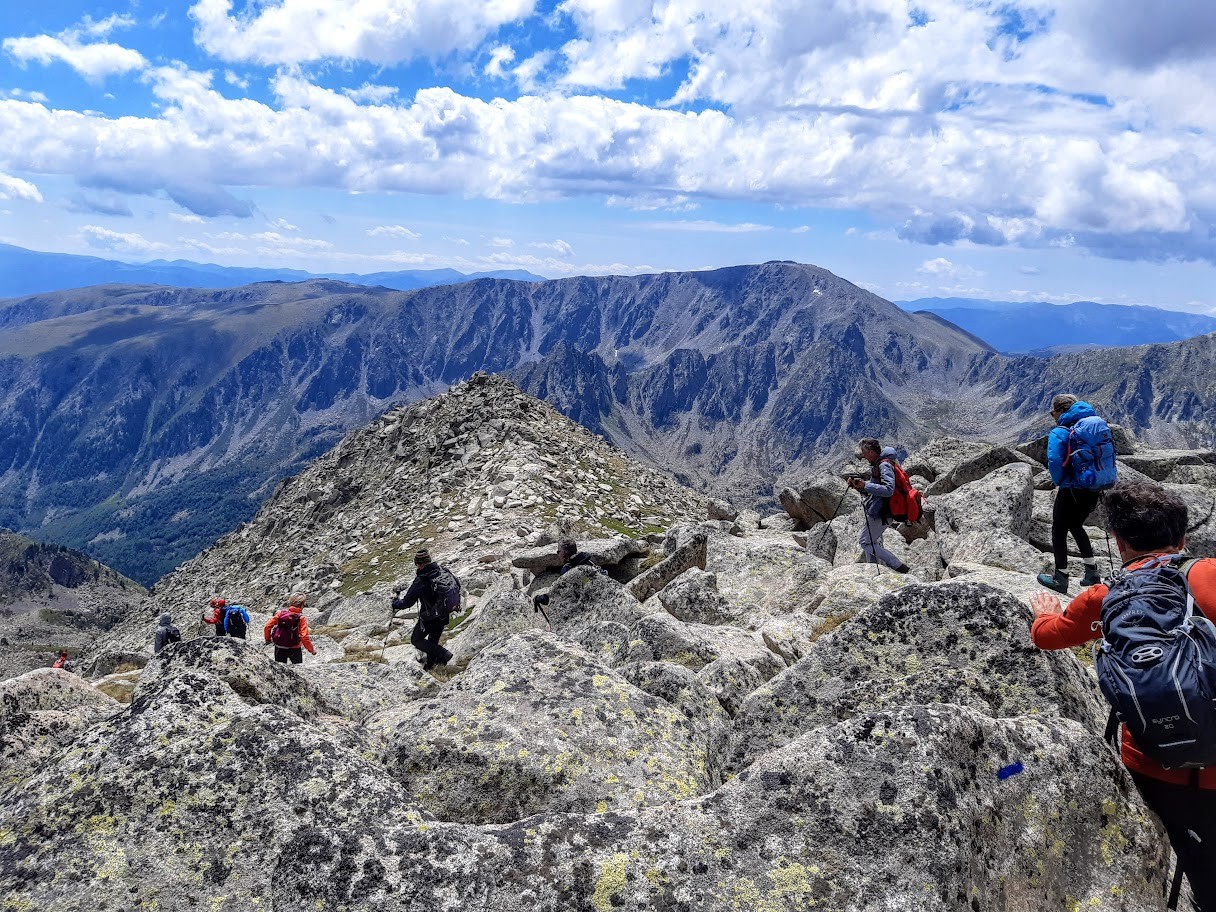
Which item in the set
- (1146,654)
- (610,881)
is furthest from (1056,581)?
(610,881)

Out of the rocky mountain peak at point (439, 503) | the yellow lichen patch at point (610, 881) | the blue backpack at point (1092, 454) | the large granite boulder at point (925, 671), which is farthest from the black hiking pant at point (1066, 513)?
the rocky mountain peak at point (439, 503)

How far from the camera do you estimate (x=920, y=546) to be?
81.5 feet

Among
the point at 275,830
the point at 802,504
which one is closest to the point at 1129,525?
the point at 275,830

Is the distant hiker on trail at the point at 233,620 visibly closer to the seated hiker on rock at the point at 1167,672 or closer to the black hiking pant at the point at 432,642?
the black hiking pant at the point at 432,642

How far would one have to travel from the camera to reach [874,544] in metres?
21.1

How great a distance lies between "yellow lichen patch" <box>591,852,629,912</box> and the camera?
5.96 meters

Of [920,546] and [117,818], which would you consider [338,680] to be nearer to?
[117,818]

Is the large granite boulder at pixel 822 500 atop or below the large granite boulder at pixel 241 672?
below

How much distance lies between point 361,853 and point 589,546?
25663mm

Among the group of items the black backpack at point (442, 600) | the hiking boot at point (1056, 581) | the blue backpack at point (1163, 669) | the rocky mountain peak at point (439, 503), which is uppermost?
the blue backpack at point (1163, 669)

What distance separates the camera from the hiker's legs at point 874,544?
69.4 ft

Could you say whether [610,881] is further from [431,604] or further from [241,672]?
[431,604]

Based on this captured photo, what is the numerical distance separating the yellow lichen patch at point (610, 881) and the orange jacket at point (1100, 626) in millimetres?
4968

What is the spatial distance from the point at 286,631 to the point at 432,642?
459 centimetres
